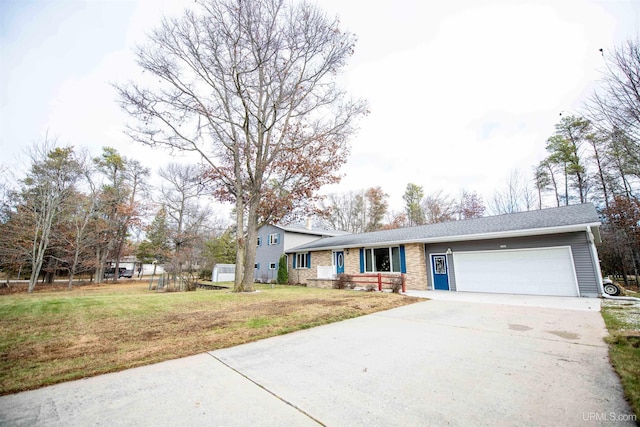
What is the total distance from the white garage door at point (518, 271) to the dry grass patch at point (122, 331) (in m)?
5.97

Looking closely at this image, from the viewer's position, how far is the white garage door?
10.1 m

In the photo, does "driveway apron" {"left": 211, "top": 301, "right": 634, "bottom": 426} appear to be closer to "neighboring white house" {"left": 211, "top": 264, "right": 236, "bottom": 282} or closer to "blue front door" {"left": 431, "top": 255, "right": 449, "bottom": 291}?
"blue front door" {"left": 431, "top": 255, "right": 449, "bottom": 291}

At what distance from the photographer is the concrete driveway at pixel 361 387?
220cm

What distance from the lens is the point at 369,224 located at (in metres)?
32.3

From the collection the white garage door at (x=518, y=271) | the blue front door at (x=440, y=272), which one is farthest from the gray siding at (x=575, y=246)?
the blue front door at (x=440, y=272)

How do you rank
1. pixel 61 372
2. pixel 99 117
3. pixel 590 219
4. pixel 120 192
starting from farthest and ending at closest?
1. pixel 120 192
2. pixel 99 117
3. pixel 590 219
4. pixel 61 372

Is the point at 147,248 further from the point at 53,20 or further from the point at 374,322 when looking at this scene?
the point at 374,322

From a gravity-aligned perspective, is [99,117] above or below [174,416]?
above

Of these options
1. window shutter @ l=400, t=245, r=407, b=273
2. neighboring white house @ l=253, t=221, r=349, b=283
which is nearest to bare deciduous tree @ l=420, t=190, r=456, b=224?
neighboring white house @ l=253, t=221, r=349, b=283

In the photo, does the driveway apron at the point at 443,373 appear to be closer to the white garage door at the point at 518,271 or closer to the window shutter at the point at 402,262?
the white garage door at the point at 518,271

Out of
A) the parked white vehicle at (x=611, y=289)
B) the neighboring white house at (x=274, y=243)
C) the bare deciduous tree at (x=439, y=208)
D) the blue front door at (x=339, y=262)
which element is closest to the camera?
the parked white vehicle at (x=611, y=289)

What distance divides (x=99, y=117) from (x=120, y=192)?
16131 millimetres

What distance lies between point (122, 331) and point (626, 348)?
329 inches

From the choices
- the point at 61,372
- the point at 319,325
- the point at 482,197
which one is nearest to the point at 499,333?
the point at 319,325
